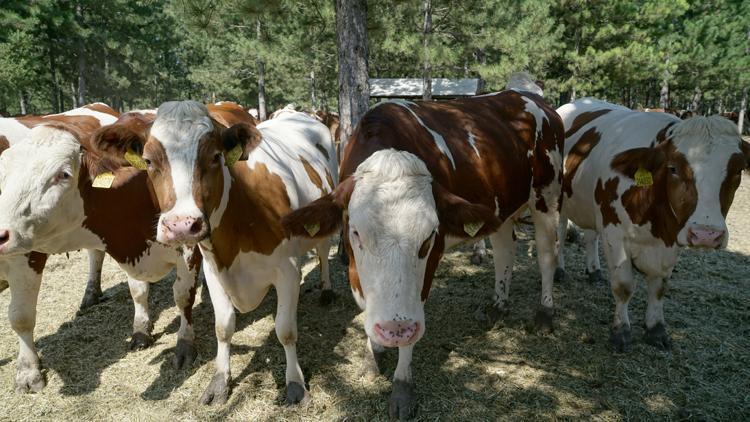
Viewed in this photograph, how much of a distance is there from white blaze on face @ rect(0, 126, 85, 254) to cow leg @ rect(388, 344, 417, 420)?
2.80 m

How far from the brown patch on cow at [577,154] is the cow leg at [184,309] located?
409cm

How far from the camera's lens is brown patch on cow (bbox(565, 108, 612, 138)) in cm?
533

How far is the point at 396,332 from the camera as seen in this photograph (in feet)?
7.22

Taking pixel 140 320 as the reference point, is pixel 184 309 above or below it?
above

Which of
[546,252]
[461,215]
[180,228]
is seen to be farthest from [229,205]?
[546,252]

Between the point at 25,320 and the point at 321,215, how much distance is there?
2.85m

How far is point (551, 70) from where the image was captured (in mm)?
21453

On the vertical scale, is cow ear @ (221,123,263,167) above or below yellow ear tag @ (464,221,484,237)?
above

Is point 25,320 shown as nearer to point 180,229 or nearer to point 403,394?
point 180,229

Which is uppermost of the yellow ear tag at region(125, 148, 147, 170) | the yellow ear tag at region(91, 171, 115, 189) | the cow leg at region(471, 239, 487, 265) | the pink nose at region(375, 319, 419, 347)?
the yellow ear tag at region(125, 148, 147, 170)

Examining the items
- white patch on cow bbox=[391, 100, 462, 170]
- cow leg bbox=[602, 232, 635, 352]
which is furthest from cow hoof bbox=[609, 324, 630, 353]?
white patch on cow bbox=[391, 100, 462, 170]

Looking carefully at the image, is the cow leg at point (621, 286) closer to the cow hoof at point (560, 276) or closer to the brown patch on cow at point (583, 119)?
the cow hoof at point (560, 276)

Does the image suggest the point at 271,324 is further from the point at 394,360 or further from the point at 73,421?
the point at 73,421

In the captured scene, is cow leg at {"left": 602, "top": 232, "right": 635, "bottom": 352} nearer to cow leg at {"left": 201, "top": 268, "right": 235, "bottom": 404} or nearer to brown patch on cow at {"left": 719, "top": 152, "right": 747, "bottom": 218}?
brown patch on cow at {"left": 719, "top": 152, "right": 747, "bottom": 218}
